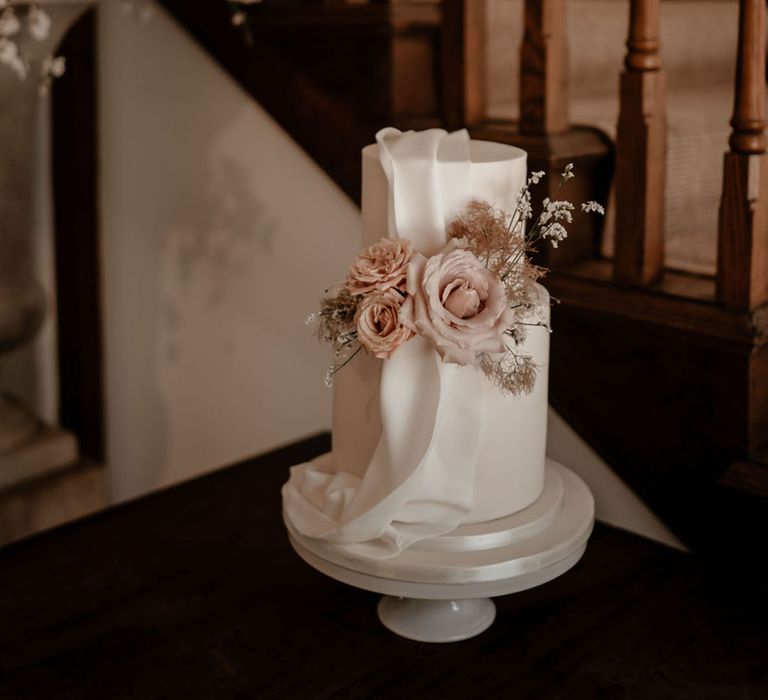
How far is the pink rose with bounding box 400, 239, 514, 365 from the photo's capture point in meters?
0.88

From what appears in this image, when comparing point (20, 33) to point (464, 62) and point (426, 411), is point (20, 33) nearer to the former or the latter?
point (464, 62)

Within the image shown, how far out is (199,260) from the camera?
6.19ft

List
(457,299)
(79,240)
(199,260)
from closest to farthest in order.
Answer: (457,299) → (199,260) → (79,240)

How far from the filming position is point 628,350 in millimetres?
1221

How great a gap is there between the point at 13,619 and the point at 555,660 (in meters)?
0.57

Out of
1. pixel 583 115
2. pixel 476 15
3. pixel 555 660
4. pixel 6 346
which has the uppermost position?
pixel 476 15

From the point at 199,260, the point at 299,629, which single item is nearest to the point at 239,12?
the point at 199,260

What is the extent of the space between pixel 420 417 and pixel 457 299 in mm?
130

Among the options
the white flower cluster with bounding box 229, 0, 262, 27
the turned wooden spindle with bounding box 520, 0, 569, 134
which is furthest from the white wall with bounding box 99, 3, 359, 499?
the turned wooden spindle with bounding box 520, 0, 569, 134

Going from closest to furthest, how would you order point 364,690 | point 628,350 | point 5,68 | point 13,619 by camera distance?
Result: point 364,690
point 13,619
point 628,350
point 5,68

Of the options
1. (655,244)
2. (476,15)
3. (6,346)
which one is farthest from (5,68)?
(655,244)

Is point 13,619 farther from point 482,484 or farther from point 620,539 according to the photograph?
point 620,539

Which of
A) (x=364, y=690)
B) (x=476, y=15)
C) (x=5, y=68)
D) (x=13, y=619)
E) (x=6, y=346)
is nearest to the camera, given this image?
(x=364, y=690)

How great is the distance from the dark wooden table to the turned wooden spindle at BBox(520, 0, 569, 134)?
1.71ft
